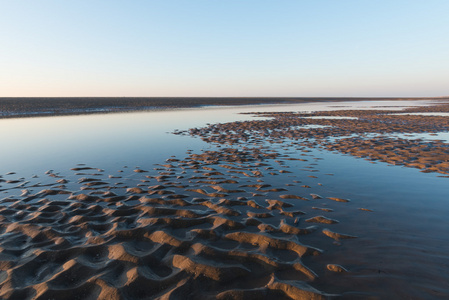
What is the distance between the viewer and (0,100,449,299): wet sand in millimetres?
3564

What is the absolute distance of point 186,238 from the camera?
495cm

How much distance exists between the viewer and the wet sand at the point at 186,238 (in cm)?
356

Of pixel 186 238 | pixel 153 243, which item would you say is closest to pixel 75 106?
pixel 153 243

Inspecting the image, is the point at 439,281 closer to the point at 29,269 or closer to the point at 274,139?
the point at 29,269

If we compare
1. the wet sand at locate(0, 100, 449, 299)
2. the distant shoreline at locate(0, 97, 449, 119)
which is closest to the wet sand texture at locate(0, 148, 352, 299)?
the wet sand at locate(0, 100, 449, 299)

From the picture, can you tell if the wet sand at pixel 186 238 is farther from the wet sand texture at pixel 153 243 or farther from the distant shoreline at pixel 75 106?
the distant shoreline at pixel 75 106

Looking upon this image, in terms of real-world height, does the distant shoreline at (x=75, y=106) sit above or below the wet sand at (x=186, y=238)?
above

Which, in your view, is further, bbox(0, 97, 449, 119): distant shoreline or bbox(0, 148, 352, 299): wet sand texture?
bbox(0, 97, 449, 119): distant shoreline

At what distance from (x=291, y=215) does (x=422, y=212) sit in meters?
3.39

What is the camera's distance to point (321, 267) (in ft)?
13.2

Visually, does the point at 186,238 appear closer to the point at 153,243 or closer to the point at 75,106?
the point at 153,243

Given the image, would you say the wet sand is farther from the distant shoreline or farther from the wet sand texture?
the distant shoreline

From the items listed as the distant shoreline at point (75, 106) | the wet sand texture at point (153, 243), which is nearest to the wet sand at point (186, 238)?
the wet sand texture at point (153, 243)

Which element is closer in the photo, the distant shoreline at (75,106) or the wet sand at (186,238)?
the wet sand at (186,238)
